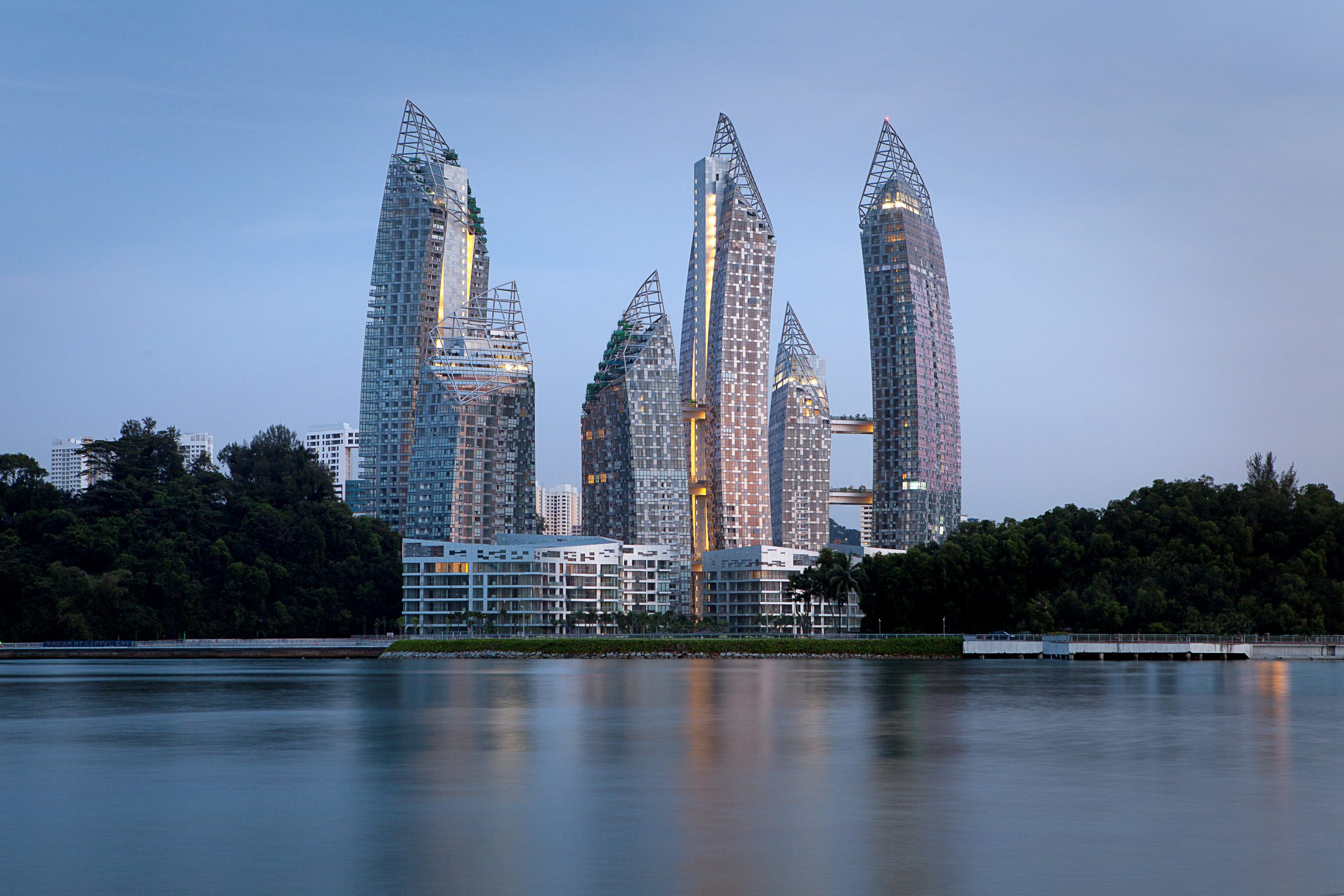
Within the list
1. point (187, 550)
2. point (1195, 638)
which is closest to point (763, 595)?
point (187, 550)

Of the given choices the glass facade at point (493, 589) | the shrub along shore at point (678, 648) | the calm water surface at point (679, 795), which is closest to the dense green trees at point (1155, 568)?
the shrub along shore at point (678, 648)

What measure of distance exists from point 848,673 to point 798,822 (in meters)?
65.8

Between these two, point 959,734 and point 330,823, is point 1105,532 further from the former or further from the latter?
point 330,823

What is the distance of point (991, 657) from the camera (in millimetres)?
120250

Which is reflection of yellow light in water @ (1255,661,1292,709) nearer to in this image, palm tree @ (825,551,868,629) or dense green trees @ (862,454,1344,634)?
dense green trees @ (862,454,1344,634)

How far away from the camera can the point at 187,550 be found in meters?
159

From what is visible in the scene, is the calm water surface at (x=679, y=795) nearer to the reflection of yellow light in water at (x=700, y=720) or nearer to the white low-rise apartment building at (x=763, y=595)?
the reflection of yellow light in water at (x=700, y=720)

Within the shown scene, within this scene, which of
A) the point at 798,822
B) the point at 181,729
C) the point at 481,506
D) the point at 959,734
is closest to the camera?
the point at 798,822

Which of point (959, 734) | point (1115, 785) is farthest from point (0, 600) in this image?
point (1115, 785)

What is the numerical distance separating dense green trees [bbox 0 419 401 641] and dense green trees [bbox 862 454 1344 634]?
67.3 metres

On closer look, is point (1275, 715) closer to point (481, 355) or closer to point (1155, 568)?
point (1155, 568)

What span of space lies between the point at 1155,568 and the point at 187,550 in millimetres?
98930

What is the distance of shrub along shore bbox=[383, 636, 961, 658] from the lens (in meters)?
125

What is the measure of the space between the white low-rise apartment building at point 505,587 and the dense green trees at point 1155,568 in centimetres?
5303
